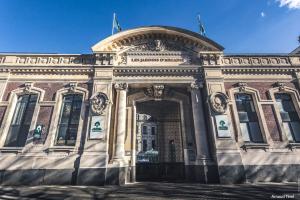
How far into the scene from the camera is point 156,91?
13.1m

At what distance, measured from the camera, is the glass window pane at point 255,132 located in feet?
37.8

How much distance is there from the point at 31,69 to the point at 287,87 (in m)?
17.2

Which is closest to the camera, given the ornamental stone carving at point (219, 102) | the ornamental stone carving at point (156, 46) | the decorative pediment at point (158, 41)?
the ornamental stone carving at point (219, 102)

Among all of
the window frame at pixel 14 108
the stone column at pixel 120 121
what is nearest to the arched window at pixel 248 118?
the stone column at pixel 120 121

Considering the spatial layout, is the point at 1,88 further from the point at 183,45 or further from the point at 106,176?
the point at 183,45

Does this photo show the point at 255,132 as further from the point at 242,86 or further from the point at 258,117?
the point at 242,86

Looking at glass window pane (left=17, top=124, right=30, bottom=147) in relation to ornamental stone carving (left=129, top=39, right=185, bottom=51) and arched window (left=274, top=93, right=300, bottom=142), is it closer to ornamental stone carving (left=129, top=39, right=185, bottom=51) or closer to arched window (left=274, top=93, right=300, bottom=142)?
ornamental stone carving (left=129, top=39, right=185, bottom=51)

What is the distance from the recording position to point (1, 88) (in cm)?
1246

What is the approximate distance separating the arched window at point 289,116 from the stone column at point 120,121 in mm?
9918

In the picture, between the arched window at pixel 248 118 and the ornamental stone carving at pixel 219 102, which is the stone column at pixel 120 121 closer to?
the ornamental stone carving at pixel 219 102

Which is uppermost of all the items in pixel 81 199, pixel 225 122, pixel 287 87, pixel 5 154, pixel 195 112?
pixel 287 87

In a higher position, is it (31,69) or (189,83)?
(31,69)

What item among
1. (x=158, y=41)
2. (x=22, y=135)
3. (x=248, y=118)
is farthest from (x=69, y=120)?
(x=248, y=118)

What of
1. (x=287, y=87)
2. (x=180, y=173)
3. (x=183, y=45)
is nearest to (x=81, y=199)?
(x=180, y=173)
